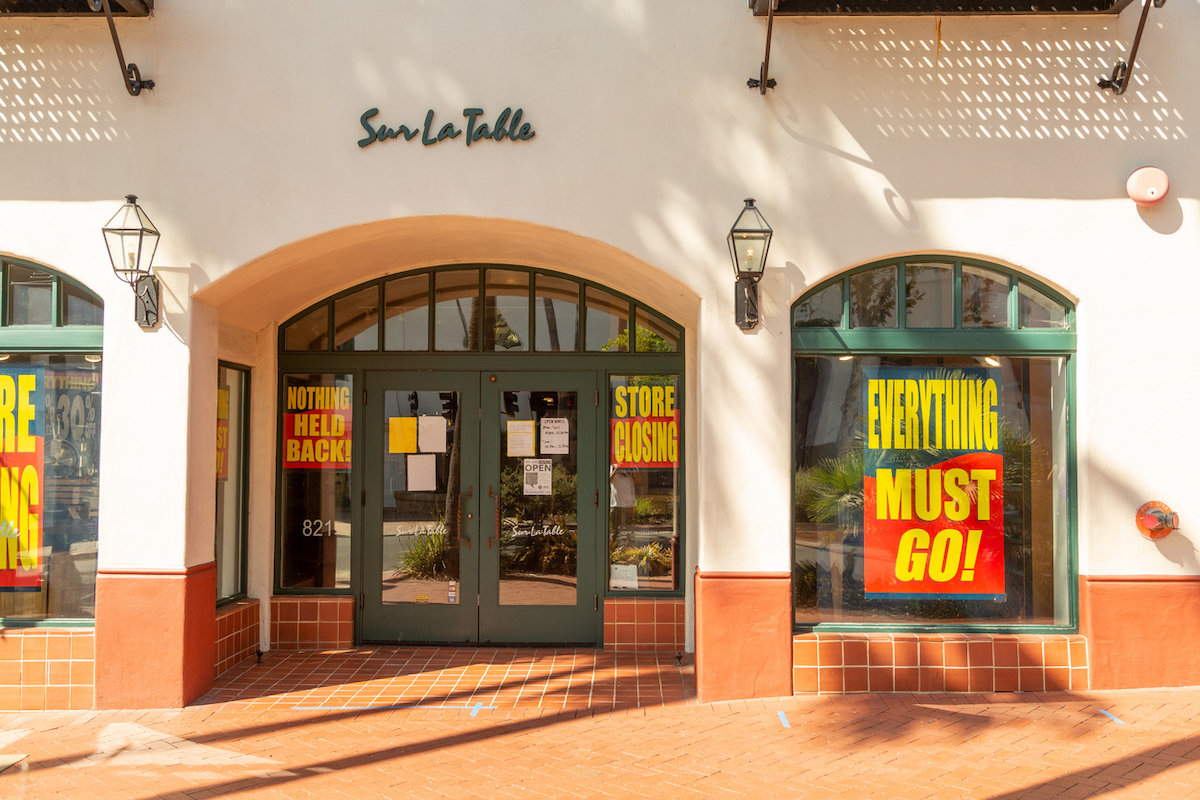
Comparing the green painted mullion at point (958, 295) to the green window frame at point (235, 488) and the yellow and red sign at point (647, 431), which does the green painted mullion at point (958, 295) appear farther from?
the green window frame at point (235, 488)

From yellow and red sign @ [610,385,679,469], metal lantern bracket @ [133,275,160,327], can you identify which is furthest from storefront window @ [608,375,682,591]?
metal lantern bracket @ [133,275,160,327]

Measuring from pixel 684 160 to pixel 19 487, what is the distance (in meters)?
5.19

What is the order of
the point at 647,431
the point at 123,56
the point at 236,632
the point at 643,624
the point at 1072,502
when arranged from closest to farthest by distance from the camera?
the point at 123,56 → the point at 1072,502 → the point at 236,632 → the point at 643,624 → the point at 647,431

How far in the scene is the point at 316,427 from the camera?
7.10 metres

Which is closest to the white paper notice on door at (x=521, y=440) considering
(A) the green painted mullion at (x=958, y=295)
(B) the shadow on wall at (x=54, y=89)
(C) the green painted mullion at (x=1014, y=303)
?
(A) the green painted mullion at (x=958, y=295)

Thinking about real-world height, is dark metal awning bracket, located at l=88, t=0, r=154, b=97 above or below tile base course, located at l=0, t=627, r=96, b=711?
above

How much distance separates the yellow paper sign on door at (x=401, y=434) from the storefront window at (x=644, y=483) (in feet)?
5.49

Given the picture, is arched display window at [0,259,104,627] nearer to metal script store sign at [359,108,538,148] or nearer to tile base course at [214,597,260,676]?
tile base course at [214,597,260,676]

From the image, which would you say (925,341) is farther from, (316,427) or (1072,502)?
(316,427)

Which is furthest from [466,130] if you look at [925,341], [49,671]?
[49,671]

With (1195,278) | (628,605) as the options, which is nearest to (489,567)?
(628,605)

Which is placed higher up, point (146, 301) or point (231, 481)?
point (146, 301)

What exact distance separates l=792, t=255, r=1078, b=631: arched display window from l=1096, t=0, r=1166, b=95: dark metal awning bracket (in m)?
1.39

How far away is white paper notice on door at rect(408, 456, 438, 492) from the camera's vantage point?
708 cm
